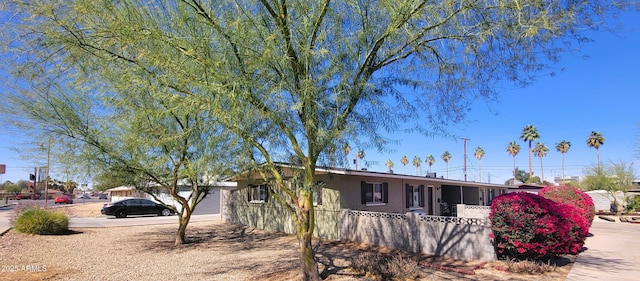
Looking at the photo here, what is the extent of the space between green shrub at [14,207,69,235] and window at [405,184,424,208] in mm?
15551

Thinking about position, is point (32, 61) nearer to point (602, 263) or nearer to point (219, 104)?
point (219, 104)

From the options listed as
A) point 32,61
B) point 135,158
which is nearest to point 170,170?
point 135,158

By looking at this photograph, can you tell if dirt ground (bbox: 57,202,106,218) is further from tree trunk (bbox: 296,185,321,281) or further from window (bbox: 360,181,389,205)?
tree trunk (bbox: 296,185,321,281)

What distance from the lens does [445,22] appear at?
5.74m

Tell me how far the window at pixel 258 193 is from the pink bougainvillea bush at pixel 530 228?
11190mm

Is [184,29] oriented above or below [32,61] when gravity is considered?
above

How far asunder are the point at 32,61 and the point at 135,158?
6.01 m

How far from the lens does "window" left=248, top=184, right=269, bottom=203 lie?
60.2 feet

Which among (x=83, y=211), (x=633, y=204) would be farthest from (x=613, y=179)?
(x=83, y=211)

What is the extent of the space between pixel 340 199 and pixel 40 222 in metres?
11.8

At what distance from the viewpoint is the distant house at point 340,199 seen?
578 inches

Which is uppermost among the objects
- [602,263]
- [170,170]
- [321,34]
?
[321,34]

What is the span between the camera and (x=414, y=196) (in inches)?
789

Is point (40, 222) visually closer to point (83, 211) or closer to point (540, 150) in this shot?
point (83, 211)
